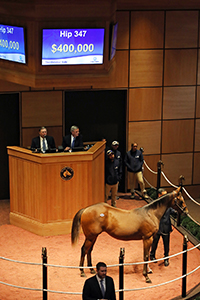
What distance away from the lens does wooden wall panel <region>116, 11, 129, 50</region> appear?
1254 cm

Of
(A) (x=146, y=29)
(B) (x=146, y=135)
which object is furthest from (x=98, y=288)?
(A) (x=146, y=29)

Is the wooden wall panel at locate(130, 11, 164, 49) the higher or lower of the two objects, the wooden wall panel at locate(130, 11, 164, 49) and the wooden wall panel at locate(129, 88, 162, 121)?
the higher

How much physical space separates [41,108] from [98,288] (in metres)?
6.65

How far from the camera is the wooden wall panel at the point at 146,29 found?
1270 centimetres

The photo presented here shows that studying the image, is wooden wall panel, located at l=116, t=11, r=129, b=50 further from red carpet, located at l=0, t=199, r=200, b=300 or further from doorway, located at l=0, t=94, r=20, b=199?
red carpet, located at l=0, t=199, r=200, b=300

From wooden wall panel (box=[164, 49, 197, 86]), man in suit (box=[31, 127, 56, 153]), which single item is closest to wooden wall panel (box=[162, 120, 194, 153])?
wooden wall panel (box=[164, 49, 197, 86])

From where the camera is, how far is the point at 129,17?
1262cm

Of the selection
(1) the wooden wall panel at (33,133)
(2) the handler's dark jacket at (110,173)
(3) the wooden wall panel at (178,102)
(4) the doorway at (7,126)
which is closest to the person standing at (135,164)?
(2) the handler's dark jacket at (110,173)

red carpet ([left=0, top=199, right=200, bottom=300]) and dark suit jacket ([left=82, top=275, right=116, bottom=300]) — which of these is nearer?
dark suit jacket ([left=82, top=275, right=116, bottom=300])

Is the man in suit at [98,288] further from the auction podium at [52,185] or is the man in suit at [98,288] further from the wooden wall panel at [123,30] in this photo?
the wooden wall panel at [123,30]

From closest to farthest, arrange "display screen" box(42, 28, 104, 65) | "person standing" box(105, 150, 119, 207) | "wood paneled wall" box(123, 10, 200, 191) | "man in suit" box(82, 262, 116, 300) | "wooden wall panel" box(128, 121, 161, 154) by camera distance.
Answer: "man in suit" box(82, 262, 116, 300) < "display screen" box(42, 28, 104, 65) < "person standing" box(105, 150, 119, 207) < "wood paneled wall" box(123, 10, 200, 191) < "wooden wall panel" box(128, 121, 161, 154)

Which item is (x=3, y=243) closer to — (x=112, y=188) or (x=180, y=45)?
(x=112, y=188)

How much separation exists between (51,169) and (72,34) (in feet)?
8.64

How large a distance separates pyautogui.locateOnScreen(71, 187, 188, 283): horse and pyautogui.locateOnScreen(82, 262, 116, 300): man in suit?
2057mm
